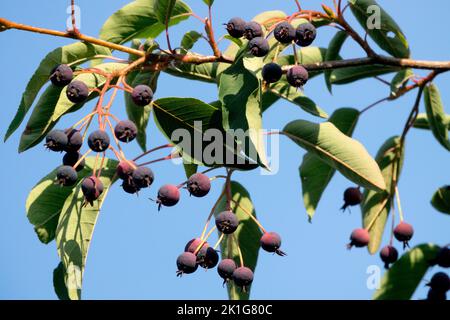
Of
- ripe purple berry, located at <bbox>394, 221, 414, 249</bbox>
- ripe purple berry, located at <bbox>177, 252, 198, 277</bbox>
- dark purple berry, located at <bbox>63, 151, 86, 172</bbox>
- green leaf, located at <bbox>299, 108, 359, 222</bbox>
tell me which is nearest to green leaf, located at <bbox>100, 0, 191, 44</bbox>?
dark purple berry, located at <bbox>63, 151, 86, 172</bbox>

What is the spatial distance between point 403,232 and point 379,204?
0.21 m

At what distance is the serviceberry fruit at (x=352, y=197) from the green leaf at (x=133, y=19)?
1.02 m

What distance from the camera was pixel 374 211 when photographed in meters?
3.13

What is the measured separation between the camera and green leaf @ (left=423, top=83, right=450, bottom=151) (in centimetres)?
306

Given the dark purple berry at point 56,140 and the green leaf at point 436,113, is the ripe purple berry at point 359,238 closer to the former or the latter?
the green leaf at point 436,113

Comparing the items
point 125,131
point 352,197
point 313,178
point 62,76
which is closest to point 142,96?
point 125,131

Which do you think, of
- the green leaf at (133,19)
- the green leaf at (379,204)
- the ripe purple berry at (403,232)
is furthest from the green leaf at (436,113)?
the green leaf at (133,19)

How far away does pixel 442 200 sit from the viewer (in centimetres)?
294

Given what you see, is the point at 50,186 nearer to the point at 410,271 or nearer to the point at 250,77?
the point at 250,77

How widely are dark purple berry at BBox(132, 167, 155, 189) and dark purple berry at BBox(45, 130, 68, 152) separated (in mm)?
245

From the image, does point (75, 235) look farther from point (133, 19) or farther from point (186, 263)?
point (133, 19)

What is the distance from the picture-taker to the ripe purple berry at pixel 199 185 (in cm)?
236
